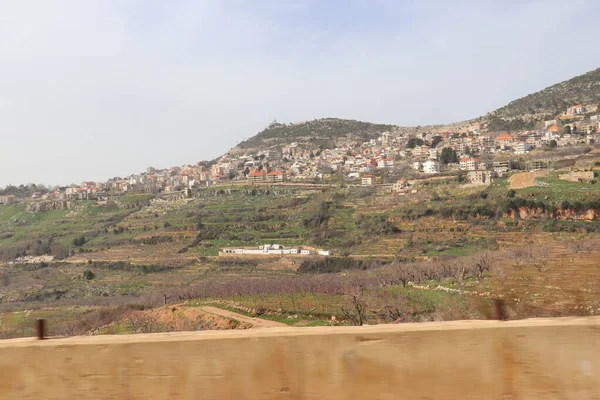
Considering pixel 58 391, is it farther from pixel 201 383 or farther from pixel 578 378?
pixel 578 378

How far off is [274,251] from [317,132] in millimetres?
82712

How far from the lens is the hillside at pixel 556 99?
77.6m

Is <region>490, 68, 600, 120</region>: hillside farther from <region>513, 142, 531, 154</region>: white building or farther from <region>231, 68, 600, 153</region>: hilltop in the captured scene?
<region>513, 142, 531, 154</region>: white building

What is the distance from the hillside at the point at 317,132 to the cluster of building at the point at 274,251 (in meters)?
71.4

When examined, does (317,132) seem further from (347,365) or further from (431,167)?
→ (347,365)

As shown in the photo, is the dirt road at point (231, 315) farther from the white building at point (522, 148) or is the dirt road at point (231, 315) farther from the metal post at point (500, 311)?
the white building at point (522, 148)

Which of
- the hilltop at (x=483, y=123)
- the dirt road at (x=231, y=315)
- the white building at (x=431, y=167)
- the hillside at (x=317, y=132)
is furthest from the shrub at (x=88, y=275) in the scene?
the hillside at (x=317, y=132)

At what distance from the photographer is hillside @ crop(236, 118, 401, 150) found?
11054 cm

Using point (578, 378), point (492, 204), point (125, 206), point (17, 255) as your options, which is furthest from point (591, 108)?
point (578, 378)

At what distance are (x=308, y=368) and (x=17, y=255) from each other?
4261cm

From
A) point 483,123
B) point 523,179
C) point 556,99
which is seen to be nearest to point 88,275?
point 523,179

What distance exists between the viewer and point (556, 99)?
82.5 m

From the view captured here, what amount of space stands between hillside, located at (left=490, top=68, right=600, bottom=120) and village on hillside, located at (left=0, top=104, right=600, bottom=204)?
4.28 m

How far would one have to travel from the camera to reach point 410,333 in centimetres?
287
